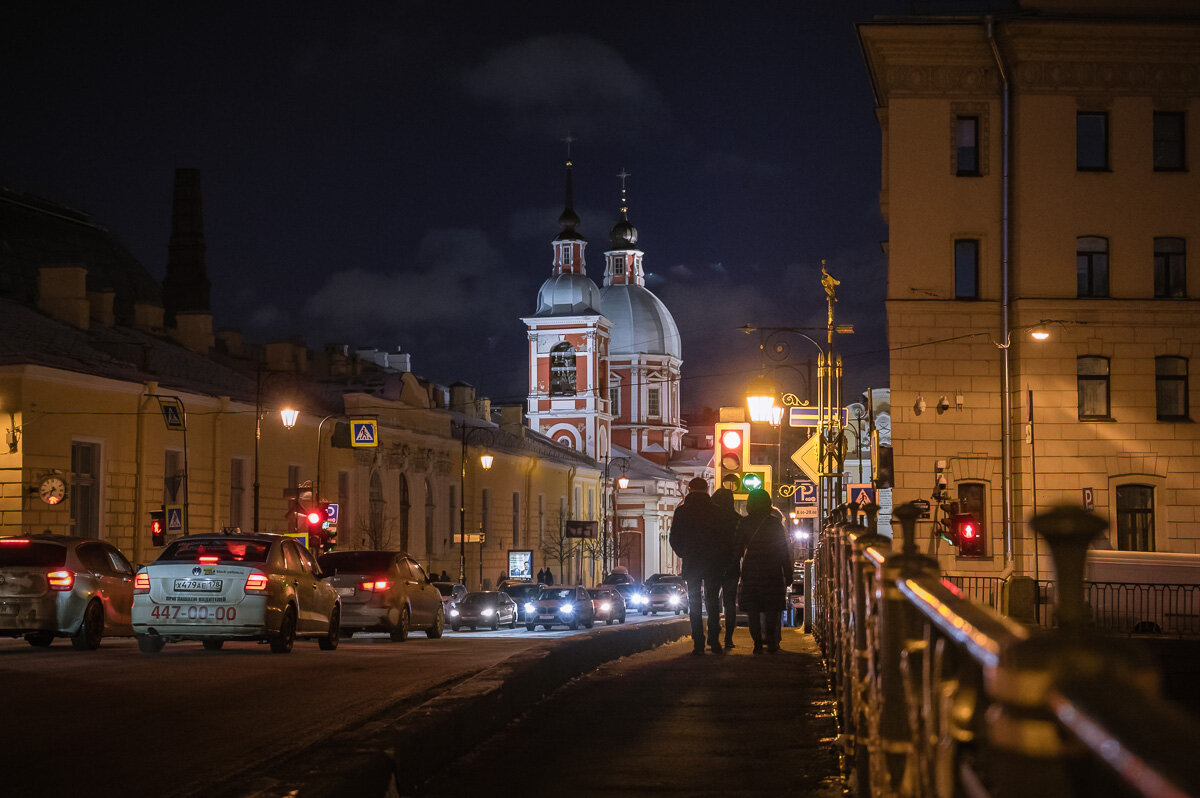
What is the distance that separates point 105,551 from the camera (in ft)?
70.4

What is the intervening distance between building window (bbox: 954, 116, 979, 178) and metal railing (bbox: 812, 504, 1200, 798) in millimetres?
38509

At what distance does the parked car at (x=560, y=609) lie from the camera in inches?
2103

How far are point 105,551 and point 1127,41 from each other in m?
30.8

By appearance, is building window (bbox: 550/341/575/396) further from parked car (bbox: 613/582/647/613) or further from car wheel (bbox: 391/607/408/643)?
car wheel (bbox: 391/607/408/643)

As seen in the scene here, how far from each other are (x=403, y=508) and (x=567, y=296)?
5269cm

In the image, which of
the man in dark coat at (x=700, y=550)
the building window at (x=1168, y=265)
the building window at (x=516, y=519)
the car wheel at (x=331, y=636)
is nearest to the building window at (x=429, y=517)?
the building window at (x=516, y=519)

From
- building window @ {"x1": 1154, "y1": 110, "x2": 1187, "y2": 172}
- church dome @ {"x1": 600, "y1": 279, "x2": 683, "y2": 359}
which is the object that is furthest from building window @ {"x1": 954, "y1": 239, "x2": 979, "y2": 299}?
church dome @ {"x1": 600, "y1": 279, "x2": 683, "y2": 359}

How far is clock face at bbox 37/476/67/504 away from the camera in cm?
3647

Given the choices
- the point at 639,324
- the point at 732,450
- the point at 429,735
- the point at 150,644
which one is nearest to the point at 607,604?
the point at 732,450

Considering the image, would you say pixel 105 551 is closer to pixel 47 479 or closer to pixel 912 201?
pixel 47 479

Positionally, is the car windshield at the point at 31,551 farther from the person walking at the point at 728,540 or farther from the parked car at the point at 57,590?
the person walking at the point at 728,540

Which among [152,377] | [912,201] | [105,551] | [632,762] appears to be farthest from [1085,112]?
[632,762]

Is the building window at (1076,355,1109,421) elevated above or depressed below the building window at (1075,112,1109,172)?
below

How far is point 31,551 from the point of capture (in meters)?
20.3
